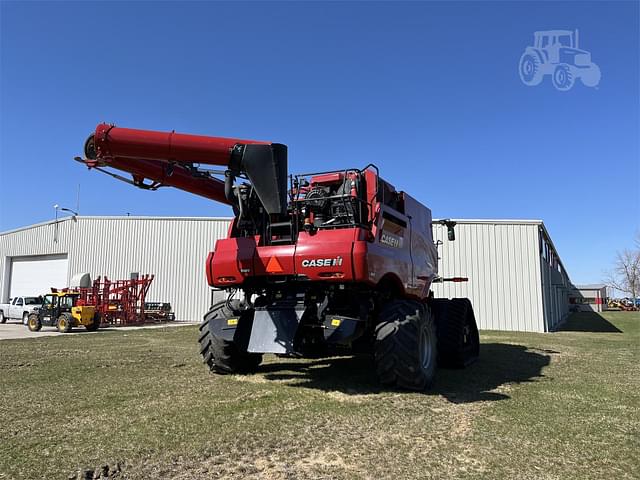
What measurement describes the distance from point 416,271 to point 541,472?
16.2 feet

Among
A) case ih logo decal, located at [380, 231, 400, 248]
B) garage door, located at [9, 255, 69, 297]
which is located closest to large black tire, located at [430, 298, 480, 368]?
case ih logo decal, located at [380, 231, 400, 248]

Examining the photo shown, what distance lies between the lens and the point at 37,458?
4.14m

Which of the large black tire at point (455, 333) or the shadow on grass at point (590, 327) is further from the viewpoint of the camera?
the shadow on grass at point (590, 327)

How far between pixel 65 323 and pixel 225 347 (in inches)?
708

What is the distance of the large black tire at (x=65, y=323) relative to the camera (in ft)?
72.9

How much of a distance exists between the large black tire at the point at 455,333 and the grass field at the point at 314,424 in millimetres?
405

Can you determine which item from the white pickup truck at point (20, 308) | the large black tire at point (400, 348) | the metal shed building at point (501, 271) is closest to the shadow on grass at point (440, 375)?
the large black tire at point (400, 348)

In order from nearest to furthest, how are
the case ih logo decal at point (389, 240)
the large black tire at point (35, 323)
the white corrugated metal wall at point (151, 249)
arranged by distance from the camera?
the case ih logo decal at point (389, 240), the large black tire at point (35, 323), the white corrugated metal wall at point (151, 249)

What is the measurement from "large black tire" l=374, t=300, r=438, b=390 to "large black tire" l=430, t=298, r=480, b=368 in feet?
7.85

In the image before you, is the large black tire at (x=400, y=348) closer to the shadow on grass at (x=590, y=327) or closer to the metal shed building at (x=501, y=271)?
the metal shed building at (x=501, y=271)

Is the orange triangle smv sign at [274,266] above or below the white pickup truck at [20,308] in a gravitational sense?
above

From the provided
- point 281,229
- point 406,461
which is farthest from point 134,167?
point 406,461

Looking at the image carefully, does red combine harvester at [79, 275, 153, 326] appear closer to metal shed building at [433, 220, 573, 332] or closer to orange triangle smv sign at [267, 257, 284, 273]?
metal shed building at [433, 220, 573, 332]

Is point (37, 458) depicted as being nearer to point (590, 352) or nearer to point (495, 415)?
point (495, 415)
